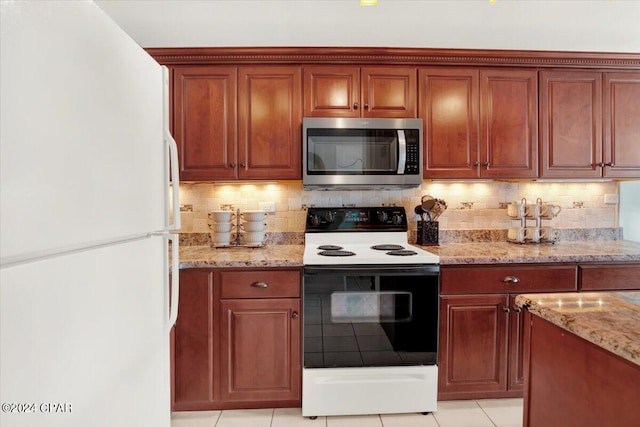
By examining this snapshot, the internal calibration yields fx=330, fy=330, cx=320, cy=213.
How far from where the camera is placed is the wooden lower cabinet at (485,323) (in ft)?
6.56

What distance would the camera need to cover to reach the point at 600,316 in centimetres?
85

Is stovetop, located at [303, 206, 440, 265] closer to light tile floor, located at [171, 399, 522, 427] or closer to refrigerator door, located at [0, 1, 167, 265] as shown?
light tile floor, located at [171, 399, 522, 427]

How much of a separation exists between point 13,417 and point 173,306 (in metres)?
0.66

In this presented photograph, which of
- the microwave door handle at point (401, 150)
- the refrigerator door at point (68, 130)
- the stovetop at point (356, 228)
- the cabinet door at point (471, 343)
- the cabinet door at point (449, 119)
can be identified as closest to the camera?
the refrigerator door at point (68, 130)

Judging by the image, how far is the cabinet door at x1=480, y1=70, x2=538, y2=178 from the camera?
2.32 m

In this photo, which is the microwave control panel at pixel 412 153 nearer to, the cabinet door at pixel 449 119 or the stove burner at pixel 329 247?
the cabinet door at pixel 449 119

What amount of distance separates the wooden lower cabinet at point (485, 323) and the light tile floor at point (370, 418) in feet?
0.30

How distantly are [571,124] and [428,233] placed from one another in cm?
126

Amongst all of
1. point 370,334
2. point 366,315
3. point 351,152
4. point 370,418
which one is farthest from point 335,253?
point 370,418

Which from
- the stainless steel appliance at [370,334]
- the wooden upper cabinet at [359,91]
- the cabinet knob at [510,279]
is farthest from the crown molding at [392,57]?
the cabinet knob at [510,279]

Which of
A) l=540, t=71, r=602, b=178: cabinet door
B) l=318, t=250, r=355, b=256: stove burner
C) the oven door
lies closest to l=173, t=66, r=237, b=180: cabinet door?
l=318, t=250, r=355, b=256: stove burner

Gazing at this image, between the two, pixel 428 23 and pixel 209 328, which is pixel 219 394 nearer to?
pixel 209 328

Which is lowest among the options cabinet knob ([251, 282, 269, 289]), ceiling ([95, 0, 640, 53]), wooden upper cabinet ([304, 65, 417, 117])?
cabinet knob ([251, 282, 269, 289])

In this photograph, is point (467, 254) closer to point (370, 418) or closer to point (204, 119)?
point (370, 418)
